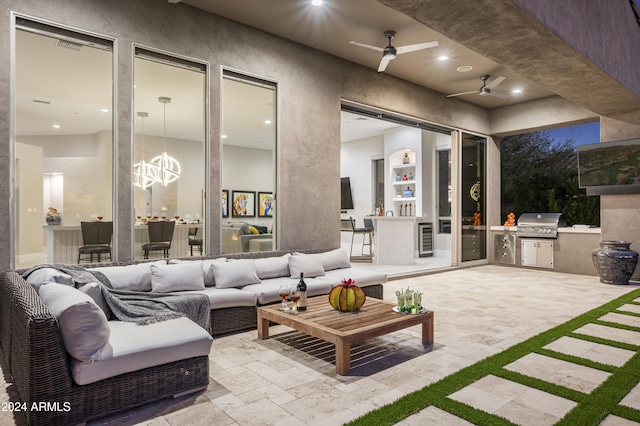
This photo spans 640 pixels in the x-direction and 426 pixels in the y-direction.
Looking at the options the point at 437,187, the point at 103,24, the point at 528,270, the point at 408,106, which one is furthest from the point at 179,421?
the point at 437,187

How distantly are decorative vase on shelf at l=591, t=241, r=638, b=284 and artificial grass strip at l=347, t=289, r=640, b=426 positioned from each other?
3.79 metres

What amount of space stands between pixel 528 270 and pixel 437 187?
3.43 m

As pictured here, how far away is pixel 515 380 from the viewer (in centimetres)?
289

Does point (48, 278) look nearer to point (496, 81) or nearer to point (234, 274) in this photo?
point (234, 274)

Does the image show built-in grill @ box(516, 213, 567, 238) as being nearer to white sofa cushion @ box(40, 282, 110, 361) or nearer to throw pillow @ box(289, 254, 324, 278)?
throw pillow @ box(289, 254, 324, 278)

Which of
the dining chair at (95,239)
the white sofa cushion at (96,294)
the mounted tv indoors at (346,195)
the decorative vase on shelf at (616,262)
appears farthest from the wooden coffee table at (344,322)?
the mounted tv indoors at (346,195)

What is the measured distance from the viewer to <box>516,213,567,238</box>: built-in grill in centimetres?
825

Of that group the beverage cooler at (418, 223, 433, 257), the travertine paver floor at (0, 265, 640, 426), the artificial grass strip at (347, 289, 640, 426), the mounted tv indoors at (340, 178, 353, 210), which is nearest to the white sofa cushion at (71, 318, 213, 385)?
the travertine paver floor at (0, 265, 640, 426)

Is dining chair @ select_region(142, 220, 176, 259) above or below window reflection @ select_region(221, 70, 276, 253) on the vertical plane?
below

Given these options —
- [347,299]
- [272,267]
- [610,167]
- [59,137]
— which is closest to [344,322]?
[347,299]

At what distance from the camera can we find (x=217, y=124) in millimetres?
5020

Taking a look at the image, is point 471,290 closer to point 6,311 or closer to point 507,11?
point 507,11

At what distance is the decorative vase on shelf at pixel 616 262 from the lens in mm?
6723

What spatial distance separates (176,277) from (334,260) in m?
2.23
